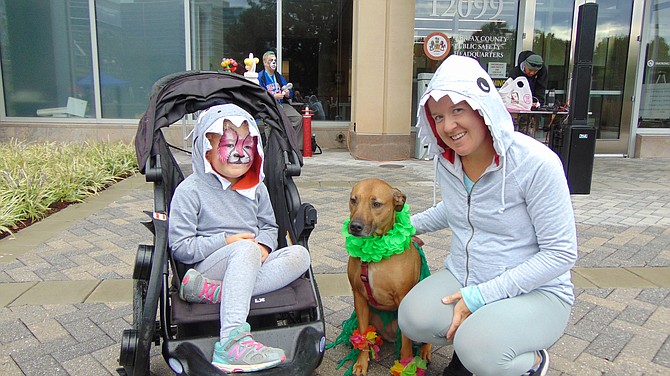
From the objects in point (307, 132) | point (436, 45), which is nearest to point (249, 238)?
point (307, 132)

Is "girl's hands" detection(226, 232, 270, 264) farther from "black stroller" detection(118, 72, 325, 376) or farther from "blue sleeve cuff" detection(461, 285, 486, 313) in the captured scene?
"blue sleeve cuff" detection(461, 285, 486, 313)

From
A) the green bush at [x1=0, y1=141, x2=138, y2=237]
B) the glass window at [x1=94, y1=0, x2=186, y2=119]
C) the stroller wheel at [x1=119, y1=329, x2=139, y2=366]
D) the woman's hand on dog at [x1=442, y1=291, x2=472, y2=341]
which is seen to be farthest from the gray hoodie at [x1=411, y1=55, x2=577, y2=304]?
the glass window at [x1=94, y1=0, x2=186, y2=119]

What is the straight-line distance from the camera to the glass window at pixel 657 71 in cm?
1014

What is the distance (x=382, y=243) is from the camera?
2.34m

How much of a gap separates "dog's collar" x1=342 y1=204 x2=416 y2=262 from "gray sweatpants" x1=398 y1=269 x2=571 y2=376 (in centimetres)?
28

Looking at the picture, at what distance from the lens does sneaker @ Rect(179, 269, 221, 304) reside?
2281 millimetres

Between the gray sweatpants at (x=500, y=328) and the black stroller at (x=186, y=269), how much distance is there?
51 centimetres

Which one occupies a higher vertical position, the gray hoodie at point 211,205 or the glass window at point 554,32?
the glass window at point 554,32

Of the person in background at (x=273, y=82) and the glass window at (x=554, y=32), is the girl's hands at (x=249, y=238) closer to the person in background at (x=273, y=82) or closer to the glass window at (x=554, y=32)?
the person in background at (x=273, y=82)

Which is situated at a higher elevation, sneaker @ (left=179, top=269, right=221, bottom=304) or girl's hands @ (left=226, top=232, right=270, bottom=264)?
girl's hands @ (left=226, top=232, right=270, bottom=264)

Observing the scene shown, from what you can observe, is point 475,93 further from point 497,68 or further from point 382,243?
point 497,68

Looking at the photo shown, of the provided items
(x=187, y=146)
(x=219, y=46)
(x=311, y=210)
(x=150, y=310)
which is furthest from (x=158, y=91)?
(x=219, y=46)

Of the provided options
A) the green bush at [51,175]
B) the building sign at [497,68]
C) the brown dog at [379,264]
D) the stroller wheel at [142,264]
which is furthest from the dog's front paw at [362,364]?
the building sign at [497,68]

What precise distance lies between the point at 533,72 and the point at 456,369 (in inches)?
266
